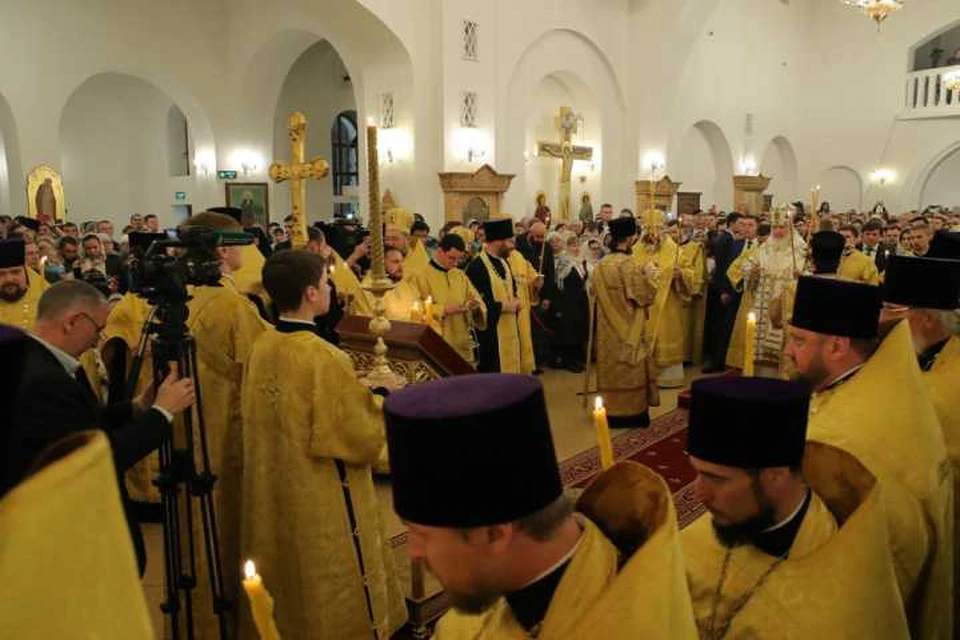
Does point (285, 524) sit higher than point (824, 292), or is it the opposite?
point (824, 292)

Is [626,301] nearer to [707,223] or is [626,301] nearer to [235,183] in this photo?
[707,223]

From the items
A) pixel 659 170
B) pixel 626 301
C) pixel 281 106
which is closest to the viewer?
pixel 626 301

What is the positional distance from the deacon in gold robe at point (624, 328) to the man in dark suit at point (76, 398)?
15.5 ft

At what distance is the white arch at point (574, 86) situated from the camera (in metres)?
15.5

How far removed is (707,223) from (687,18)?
27.7 feet

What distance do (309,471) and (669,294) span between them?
6938 millimetres

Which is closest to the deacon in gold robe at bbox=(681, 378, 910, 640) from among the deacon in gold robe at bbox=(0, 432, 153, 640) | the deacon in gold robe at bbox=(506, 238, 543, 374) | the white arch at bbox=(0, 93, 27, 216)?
the deacon in gold robe at bbox=(0, 432, 153, 640)

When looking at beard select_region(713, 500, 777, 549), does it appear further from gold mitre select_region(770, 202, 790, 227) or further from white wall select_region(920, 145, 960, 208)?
white wall select_region(920, 145, 960, 208)

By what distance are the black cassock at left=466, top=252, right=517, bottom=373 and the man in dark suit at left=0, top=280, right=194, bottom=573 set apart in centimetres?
439

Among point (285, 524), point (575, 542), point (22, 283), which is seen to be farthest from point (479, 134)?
point (575, 542)

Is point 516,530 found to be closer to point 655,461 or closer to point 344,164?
point 655,461

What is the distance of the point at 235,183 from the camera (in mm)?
17125

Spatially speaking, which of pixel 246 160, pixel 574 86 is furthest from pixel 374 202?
pixel 574 86

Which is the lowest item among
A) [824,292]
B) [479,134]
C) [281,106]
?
[824,292]
